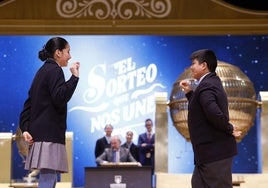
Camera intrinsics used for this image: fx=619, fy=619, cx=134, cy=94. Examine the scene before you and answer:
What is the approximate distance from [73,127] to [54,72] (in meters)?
6.88

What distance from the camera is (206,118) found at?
3895mm

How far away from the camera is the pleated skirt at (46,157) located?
3.78 m

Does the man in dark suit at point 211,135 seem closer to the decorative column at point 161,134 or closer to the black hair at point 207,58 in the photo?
the black hair at point 207,58

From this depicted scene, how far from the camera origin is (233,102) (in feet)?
18.2

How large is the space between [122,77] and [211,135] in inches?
273

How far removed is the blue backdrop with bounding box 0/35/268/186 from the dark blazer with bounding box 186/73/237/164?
22.1 ft

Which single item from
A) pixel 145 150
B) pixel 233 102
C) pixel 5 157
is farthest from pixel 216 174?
pixel 145 150

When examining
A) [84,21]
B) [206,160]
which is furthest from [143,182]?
[84,21]

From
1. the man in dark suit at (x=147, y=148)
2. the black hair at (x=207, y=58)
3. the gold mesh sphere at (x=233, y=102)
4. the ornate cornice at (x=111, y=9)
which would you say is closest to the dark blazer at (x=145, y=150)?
the man in dark suit at (x=147, y=148)

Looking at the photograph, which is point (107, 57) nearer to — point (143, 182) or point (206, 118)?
point (143, 182)

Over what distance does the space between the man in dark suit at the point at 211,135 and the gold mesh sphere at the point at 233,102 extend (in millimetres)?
1543

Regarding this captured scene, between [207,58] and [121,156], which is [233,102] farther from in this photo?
[121,156]

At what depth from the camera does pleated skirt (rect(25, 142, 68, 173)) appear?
12.4ft

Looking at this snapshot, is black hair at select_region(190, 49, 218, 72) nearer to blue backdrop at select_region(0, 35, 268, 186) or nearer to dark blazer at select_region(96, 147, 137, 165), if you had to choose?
dark blazer at select_region(96, 147, 137, 165)
